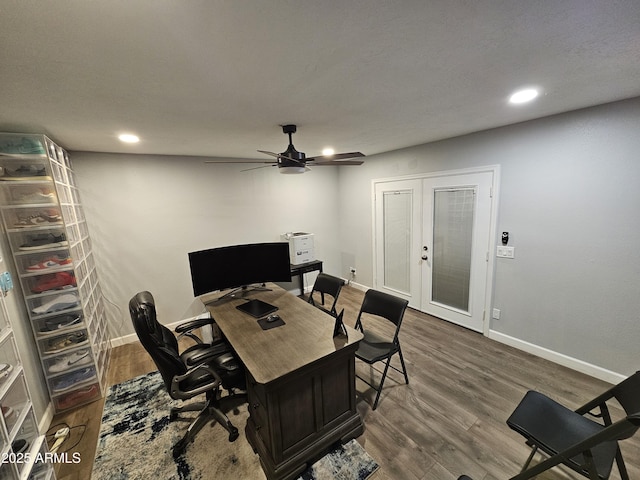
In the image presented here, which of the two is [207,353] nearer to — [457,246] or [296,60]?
[296,60]

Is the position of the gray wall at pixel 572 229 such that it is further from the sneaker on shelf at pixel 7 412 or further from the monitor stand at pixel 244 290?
the sneaker on shelf at pixel 7 412

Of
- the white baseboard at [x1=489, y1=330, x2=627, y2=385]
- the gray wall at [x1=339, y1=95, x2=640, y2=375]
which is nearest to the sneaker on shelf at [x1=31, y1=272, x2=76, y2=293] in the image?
the gray wall at [x1=339, y1=95, x2=640, y2=375]

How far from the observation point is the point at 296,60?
124 centimetres

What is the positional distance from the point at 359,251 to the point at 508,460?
333cm

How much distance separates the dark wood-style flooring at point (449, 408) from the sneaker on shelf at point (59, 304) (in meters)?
0.92

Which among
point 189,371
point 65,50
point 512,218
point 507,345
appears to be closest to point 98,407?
point 189,371

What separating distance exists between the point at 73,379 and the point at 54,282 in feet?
2.91

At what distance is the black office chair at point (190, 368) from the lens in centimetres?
168

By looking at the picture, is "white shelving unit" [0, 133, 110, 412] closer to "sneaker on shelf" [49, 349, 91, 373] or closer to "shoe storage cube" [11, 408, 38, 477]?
"sneaker on shelf" [49, 349, 91, 373]

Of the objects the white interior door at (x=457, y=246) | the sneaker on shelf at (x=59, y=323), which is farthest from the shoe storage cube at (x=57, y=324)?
the white interior door at (x=457, y=246)

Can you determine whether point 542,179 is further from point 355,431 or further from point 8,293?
point 8,293

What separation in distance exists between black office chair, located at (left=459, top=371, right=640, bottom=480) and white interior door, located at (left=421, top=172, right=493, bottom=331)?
170 cm

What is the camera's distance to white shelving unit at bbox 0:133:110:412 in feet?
6.61

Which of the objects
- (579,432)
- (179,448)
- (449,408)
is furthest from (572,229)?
(179,448)
